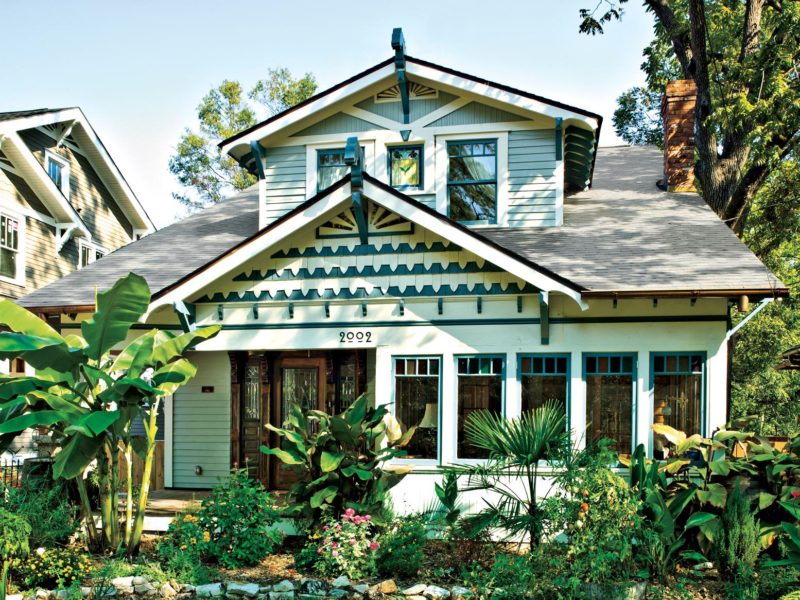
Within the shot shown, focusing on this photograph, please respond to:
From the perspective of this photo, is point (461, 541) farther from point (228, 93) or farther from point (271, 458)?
point (228, 93)

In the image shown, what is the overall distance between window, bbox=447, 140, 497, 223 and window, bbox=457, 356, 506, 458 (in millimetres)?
2977

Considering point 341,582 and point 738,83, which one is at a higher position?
point 738,83

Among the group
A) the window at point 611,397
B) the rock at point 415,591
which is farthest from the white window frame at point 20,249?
the rock at point 415,591

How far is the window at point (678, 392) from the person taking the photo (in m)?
11.1

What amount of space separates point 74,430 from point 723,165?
15.3 meters

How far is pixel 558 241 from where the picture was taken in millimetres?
12766

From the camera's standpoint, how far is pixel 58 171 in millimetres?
22234

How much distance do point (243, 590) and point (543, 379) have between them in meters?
5.16

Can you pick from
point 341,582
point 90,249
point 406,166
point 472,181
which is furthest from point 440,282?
point 90,249

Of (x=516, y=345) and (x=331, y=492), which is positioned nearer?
(x=331, y=492)

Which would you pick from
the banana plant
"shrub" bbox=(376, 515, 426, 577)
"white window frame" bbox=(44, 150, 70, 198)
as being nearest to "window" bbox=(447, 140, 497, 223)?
the banana plant

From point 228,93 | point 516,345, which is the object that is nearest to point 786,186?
point 516,345

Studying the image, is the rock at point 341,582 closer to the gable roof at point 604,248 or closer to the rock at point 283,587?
the rock at point 283,587

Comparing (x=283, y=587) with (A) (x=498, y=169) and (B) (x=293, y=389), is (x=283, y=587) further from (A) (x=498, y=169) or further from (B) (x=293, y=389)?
(A) (x=498, y=169)
